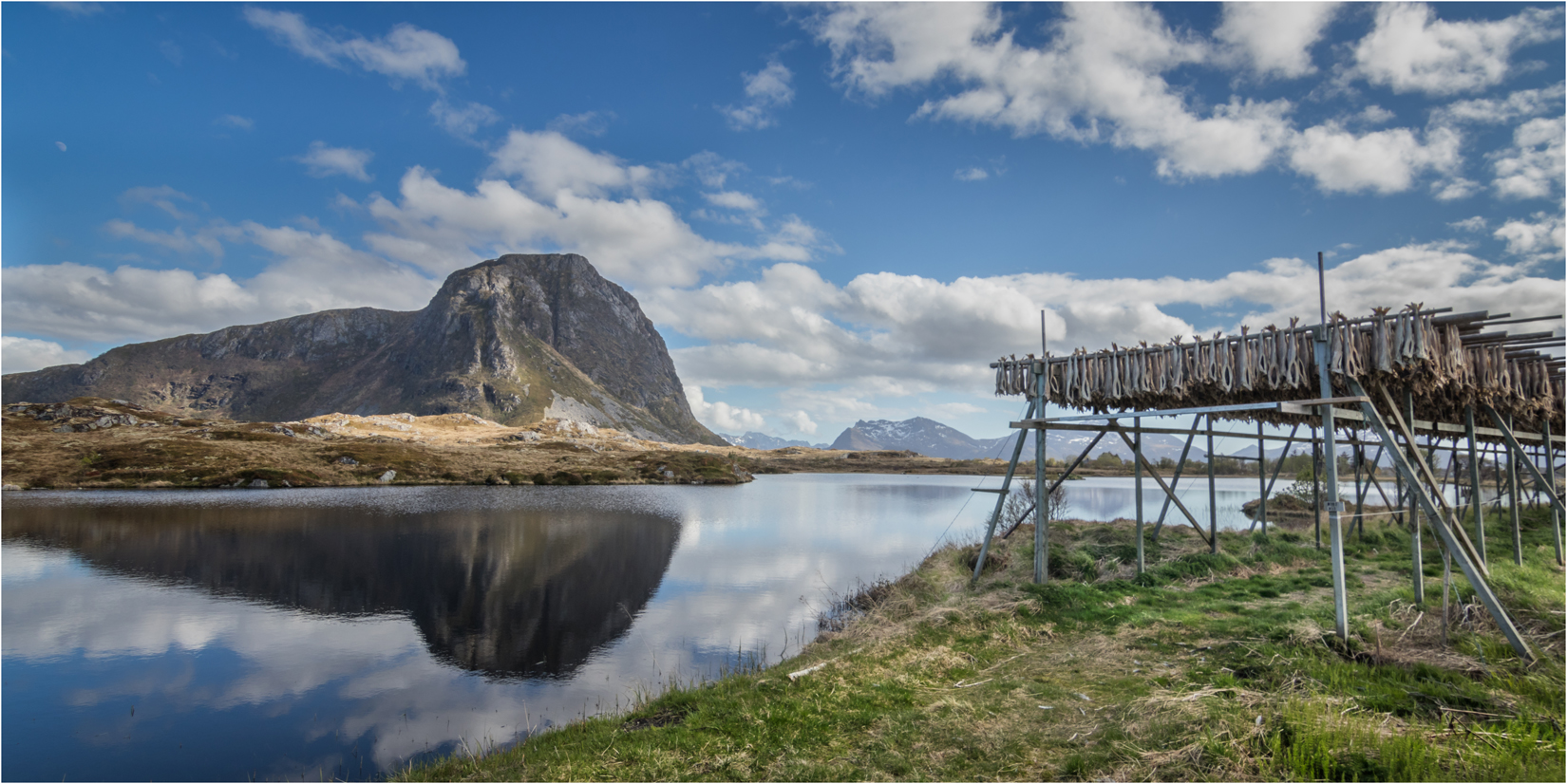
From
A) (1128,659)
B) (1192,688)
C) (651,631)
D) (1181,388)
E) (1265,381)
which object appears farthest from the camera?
(651,631)

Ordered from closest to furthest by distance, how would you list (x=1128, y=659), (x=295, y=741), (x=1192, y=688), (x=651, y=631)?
(x=1192, y=688) → (x=1128, y=659) → (x=295, y=741) → (x=651, y=631)

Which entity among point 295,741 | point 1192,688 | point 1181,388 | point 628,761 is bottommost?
point 295,741

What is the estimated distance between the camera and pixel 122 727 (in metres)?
11.0

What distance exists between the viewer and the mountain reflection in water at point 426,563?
53.5 feet

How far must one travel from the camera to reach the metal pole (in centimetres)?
940

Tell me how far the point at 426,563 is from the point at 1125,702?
24.7m

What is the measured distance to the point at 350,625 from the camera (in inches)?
655

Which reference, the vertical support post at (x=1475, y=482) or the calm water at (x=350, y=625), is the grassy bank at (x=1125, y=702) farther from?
the calm water at (x=350, y=625)

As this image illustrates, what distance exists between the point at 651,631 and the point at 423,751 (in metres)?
6.98

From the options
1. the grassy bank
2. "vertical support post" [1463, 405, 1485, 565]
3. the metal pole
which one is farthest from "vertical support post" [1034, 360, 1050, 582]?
"vertical support post" [1463, 405, 1485, 565]

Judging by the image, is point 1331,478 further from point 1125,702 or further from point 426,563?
point 426,563

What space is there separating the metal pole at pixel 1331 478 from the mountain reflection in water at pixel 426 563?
45.6ft

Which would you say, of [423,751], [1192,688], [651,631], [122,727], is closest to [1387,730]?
[1192,688]

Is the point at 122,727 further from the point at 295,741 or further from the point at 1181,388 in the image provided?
the point at 1181,388
